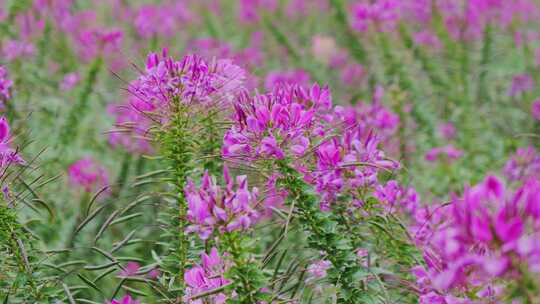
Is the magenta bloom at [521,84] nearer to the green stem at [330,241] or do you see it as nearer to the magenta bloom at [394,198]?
the magenta bloom at [394,198]

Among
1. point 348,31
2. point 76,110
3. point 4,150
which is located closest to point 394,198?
point 4,150

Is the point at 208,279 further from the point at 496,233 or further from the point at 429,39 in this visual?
the point at 429,39

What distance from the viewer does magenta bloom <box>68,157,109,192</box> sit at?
2008mm

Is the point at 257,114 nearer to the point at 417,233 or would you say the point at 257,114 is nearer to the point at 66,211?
the point at 417,233

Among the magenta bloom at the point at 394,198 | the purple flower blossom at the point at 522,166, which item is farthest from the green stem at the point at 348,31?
the magenta bloom at the point at 394,198

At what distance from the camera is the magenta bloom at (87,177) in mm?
2008

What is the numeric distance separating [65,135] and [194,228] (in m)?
1.44

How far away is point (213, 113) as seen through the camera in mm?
1189

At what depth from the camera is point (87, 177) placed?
79.6 inches

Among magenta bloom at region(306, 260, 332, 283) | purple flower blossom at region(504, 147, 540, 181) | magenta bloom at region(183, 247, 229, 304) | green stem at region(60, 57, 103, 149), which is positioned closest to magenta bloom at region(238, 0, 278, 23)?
green stem at region(60, 57, 103, 149)

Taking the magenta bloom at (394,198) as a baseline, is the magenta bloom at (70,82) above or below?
above

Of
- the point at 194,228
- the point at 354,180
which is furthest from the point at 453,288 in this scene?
the point at 194,228

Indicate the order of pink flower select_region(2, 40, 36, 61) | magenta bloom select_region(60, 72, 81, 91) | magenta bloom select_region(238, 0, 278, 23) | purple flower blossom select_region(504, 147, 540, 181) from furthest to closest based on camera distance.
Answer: magenta bloom select_region(238, 0, 278, 23) → magenta bloom select_region(60, 72, 81, 91) → pink flower select_region(2, 40, 36, 61) → purple flower blossom select_region(504, 147, 540, 181)

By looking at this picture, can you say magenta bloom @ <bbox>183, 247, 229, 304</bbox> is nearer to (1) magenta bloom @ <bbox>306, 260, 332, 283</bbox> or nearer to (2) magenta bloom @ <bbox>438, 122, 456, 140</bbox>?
(1) magenta bloom @ <bbox>306, 260, 332, 283</bbox>
